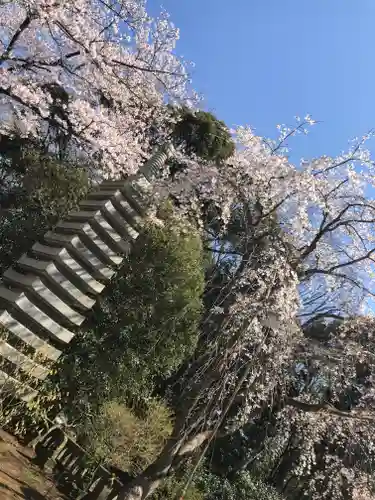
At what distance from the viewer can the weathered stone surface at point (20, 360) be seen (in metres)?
5.32

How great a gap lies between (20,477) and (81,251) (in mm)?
3018

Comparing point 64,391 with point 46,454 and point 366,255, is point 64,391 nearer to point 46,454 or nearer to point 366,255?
point 46,454

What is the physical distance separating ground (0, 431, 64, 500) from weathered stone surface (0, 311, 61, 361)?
1.58 metres

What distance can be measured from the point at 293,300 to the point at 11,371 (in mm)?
3879

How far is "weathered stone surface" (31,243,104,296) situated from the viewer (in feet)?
20.3

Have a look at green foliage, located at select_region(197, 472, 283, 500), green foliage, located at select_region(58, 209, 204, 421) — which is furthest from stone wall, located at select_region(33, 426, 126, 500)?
green foliage, located at select_region(197, 472, 283, 500)

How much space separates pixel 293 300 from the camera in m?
6.96

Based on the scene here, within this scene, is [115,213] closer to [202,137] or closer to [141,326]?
[141,326]

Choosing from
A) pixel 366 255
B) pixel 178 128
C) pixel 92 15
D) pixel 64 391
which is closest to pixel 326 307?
pixel 366 255

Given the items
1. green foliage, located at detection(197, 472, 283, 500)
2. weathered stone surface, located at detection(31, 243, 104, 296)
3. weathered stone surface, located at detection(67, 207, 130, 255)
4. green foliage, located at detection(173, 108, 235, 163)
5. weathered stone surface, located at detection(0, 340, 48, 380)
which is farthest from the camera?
green foliage, located at detection(173, 108, 235, 163)

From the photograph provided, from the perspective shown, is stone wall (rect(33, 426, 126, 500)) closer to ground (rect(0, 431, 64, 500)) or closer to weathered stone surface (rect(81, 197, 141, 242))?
ground (rect(0, 431, 64, 500))

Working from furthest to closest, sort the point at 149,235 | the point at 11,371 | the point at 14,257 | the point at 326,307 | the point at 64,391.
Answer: the point at 326,307 < the point at 149,235 < the point at 14,257 < the point at 64,391 < the point at 11,371

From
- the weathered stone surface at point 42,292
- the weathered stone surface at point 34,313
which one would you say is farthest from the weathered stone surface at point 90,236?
the weathered stone surface at point 34,313

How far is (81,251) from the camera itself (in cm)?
649
